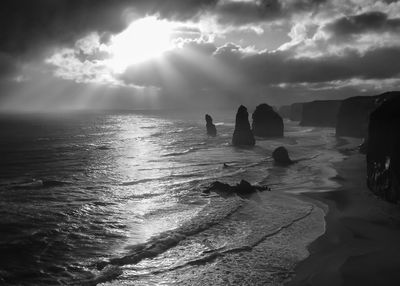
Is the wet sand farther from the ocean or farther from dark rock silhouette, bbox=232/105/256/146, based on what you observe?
dark rock silhouette, bbox=232/105/256/146

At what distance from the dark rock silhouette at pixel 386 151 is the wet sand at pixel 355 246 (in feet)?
4.10

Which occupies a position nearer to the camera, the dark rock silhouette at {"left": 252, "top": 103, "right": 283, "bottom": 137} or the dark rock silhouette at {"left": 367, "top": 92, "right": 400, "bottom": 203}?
the dark rock silhouette at {"left": 367, "top": 92, "right": 400, "bottom": 203}

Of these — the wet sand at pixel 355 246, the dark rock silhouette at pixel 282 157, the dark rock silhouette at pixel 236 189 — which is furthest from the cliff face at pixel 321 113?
the wet sand at pixel 355 246

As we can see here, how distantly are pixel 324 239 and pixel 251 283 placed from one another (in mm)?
8215

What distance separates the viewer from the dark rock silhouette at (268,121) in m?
110

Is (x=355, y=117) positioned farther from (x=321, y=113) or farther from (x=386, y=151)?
(x=386, y=151)

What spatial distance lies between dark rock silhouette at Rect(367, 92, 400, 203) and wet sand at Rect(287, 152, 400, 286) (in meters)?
1.25

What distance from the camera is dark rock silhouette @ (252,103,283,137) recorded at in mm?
109688

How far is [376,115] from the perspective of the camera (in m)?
33.3

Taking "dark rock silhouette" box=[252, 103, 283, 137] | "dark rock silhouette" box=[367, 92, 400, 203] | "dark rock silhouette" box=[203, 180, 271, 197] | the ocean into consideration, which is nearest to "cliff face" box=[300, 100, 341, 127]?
"dark rock silhouette" box=[252, 103, 283, 137]

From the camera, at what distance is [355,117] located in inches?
3969

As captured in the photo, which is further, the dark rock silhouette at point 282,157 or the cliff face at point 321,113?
the cliff face at point 321,113

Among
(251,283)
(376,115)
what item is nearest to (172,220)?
(251,283)

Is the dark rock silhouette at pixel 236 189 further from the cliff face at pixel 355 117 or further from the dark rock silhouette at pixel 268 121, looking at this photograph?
Answer: the dark rock silhouette at pixel 268 121
